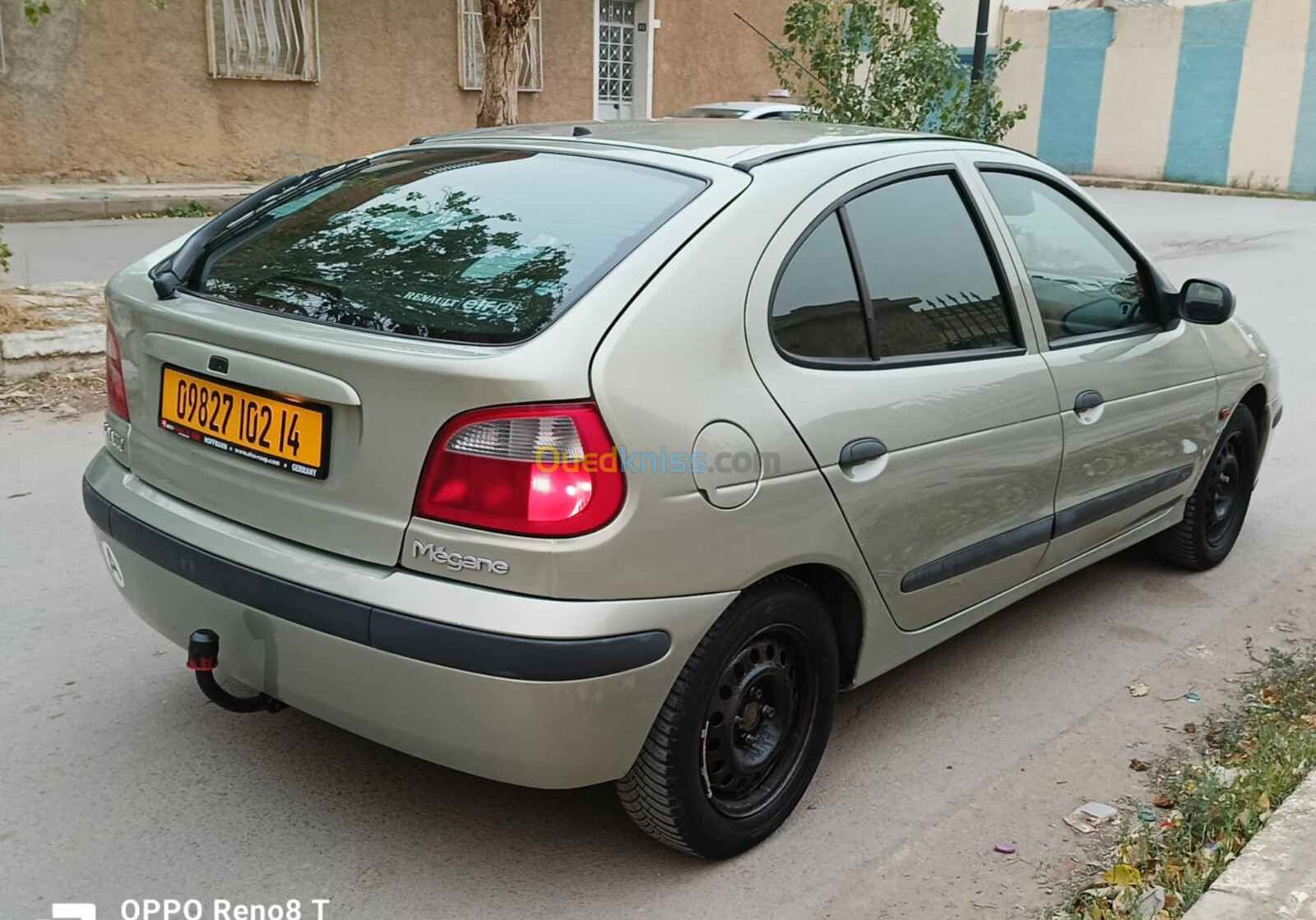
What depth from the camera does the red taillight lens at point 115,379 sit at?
3059mm

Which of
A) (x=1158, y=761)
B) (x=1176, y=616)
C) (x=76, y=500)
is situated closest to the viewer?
(x=1158, y=761)

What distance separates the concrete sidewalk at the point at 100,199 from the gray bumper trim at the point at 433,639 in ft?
38.6

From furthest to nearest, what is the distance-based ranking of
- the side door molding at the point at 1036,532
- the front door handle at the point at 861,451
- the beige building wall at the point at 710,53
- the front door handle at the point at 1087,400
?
the beige building wall at the point at 710,53
the front door handle at the point at 1087,400
the side door molding at the point at 1036,532
the front door handle at the point at 861,451

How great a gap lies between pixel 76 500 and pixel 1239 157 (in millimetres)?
25284

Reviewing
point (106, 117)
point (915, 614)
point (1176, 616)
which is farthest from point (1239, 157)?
point (915, 614)

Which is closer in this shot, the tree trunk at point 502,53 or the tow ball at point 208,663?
the tow ball at point 208,663

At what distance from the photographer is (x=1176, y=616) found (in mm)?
4445

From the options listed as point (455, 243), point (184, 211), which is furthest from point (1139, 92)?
point (455, 243)

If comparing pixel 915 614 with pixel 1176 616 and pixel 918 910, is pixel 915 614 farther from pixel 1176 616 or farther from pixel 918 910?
pixel 1176 616

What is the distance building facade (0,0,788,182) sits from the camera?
14023 mm

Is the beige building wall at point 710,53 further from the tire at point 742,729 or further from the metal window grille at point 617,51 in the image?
the tire at point 742,729

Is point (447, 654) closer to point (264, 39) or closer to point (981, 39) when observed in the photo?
point (981, 39)

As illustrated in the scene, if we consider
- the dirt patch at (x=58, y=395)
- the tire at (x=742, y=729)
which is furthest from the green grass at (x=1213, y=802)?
the dirt patch at (x=58, y=395)

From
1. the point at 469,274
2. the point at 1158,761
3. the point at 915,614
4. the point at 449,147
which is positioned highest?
the point at 449,147
